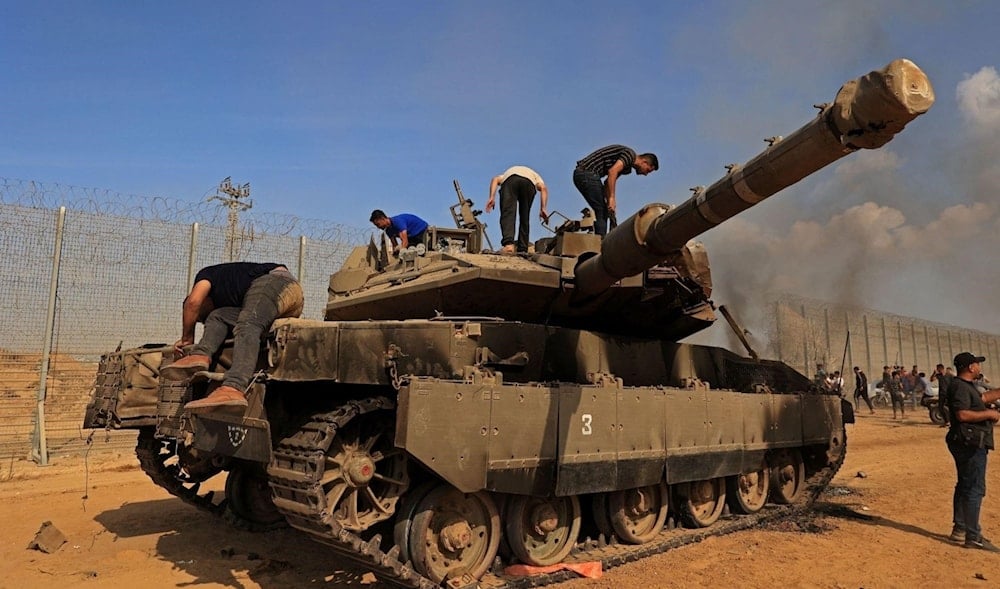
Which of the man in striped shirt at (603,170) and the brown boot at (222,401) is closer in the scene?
the brown boot at (222,401)

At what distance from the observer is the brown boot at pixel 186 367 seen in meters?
5.15

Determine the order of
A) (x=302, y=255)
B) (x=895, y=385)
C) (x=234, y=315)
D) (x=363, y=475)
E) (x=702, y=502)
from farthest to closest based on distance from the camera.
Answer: (x=895, y=385)
(x=302, y=255)
(x=702, y=502)
(x=234, y=315)
(x=363, y=475)

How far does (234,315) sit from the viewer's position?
5.64 m

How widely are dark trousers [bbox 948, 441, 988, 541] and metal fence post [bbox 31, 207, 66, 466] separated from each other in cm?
1247

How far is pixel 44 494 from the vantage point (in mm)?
9227

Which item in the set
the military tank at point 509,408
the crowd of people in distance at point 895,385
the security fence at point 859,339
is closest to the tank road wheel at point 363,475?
the military tank at point 509,408

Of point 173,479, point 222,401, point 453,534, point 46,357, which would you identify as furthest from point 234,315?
point 46,357

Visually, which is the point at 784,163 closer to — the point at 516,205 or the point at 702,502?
the point at 516,205

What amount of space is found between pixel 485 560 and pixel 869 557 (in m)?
3.66

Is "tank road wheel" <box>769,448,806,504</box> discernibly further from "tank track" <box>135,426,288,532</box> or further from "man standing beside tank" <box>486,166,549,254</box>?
"tank track" <box>135,426,288,532</box>

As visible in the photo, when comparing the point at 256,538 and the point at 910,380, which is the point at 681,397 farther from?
the point at 910,380

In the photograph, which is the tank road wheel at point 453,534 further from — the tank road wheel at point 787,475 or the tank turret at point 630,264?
the tank road wheel at point 787,475

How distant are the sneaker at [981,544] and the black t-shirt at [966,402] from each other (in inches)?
36.0

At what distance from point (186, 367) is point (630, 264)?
11.1 feet
